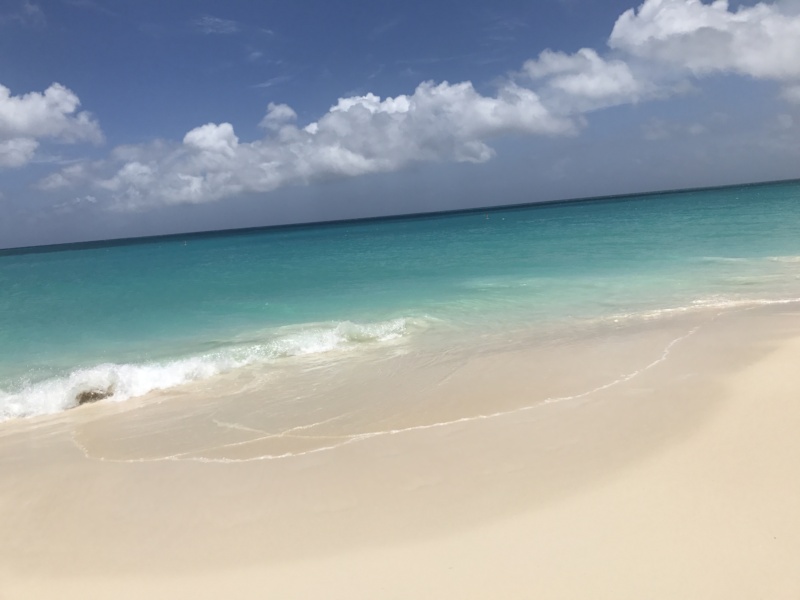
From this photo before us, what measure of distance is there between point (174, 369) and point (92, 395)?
1.37 meters

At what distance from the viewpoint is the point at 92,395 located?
8.41 m

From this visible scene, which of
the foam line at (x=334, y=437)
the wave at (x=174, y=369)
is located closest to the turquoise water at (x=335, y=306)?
the wave at (x=174, y=369)

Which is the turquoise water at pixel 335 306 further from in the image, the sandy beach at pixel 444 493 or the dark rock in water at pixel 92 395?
the sandy beach at pixel 444 493

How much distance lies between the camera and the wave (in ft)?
27.1

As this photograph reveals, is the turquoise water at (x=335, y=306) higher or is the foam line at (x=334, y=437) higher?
the turquoise water at (x=335, y=306)

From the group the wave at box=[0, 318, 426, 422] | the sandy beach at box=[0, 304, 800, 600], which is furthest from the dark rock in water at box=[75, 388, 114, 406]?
the sandy beach at box=[0, 304, 800, 600]

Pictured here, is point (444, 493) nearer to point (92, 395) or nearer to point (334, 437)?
point (334, 437)

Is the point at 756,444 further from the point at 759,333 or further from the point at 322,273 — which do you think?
the point at 322,273

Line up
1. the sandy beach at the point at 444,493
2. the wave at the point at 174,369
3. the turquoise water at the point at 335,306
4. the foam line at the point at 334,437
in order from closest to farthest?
the sandy beach at the point at 444,493
the foam line at the point at 334,437
the wave at the point at 174,369
the turquoise water at the point at 335,306

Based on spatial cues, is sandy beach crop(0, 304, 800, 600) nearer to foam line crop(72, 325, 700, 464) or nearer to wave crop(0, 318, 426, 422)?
foam line crop(72, 325, 700, 464)

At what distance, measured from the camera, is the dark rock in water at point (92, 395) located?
8.32m

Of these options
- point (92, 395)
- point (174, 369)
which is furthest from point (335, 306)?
point (92, 395)

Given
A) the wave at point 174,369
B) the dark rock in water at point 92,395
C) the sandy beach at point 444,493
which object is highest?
the wave at point 174,369

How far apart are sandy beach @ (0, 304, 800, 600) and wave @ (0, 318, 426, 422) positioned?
46.6 inches
